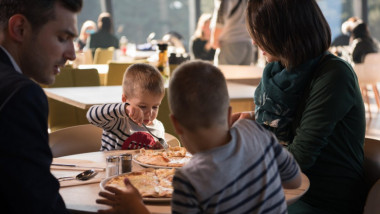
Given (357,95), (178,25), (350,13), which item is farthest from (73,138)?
(350,13)

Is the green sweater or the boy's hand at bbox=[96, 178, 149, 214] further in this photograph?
the green sweater

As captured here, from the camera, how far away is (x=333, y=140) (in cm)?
193

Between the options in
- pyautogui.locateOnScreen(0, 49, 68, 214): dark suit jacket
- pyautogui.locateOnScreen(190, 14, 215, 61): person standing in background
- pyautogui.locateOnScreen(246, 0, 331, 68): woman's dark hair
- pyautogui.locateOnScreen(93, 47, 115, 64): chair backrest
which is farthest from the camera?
pyautogui.locateOnScreen(190, 14, 215, 61): person standing in background

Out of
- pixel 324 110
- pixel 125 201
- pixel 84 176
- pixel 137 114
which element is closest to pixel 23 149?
pixel 125 201

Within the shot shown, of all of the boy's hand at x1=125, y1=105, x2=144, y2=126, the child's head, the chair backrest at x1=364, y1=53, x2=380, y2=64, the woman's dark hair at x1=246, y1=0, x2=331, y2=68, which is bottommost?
the chair backrest at x1=364, y1=53, x2=380, y2=64

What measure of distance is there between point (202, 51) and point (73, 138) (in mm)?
6302

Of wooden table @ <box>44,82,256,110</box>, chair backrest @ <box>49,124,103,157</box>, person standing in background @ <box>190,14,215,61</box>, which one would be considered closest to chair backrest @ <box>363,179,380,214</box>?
chair backrest @ <box>49,124,103,157</box>

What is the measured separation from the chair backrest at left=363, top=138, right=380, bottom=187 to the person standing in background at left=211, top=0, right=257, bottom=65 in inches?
169

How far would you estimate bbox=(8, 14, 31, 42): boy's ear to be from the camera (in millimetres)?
1337

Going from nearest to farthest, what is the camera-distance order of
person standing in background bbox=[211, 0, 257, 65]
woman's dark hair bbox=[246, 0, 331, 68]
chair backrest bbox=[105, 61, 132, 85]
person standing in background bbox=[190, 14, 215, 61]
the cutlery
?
the cutlery < woman's dark hair bbox=[246, 0, 331, 68] < chair backrest bbox=[105, 61, 132, 85] < person standing in background bbox=[211, 0, 257, 65] < person standing in background bbox=[190, 14, 215, 61]

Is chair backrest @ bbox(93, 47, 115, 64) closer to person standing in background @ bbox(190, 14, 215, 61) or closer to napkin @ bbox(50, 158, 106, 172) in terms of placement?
person standing in background @ bbox(190, 14, 215, 61)

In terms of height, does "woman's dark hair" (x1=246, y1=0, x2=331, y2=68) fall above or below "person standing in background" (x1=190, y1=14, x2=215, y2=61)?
above

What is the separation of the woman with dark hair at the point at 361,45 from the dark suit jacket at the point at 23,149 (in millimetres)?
7623

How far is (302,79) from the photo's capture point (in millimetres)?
2027
